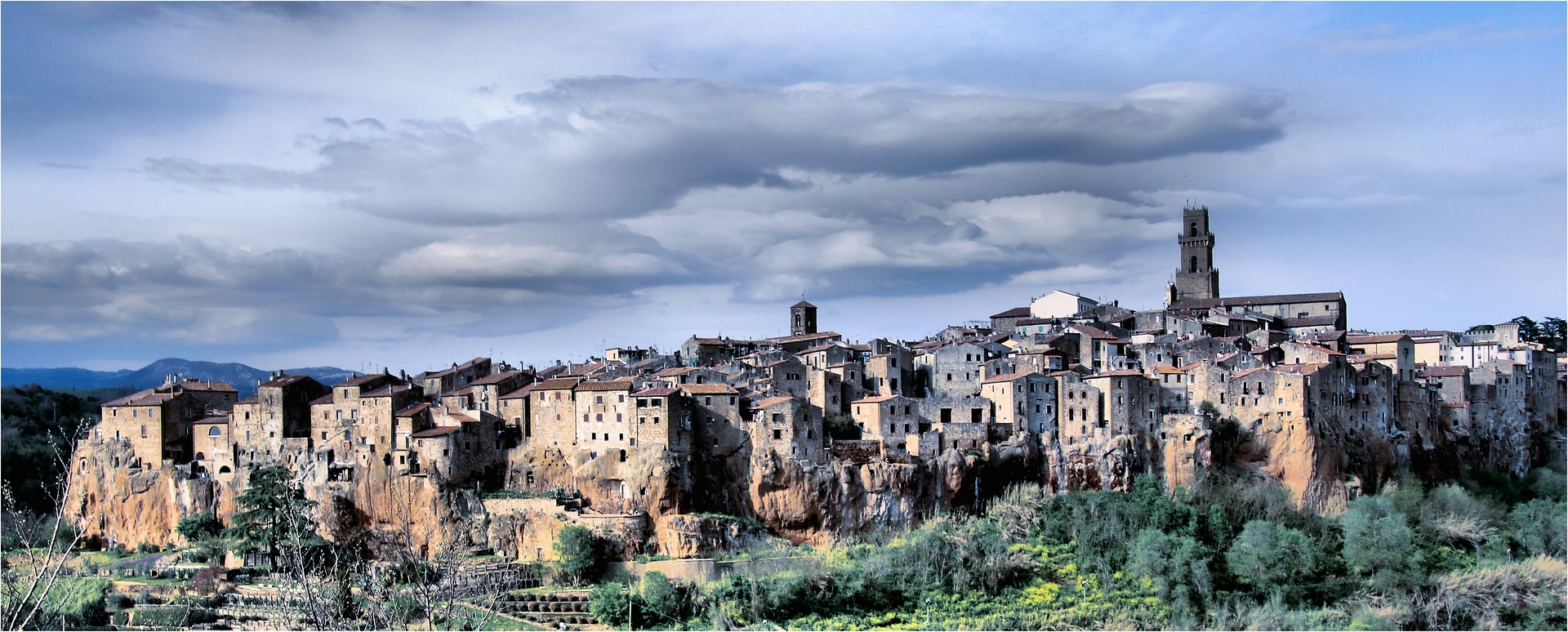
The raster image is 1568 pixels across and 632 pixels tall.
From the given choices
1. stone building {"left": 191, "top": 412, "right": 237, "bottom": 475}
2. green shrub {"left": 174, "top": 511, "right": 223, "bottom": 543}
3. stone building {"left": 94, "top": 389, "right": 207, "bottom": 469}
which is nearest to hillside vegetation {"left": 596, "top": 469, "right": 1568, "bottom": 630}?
green shrub {"left": 174, "top": 511, "right": 223, "bottom": 543}

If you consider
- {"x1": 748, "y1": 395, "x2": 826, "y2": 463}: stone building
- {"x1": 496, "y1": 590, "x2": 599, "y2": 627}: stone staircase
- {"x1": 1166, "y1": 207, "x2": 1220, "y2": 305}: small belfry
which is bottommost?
{"x1": 496, "y1": 590, "x2": 599, "y2": 627}: stone staircase

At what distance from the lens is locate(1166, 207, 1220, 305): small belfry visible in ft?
198

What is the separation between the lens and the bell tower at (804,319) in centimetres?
5409

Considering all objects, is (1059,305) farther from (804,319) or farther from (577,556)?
(577,556)

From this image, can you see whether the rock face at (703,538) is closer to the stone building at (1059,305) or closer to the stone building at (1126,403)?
the stone building at (1126,403)

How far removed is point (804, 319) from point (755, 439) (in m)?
16.3

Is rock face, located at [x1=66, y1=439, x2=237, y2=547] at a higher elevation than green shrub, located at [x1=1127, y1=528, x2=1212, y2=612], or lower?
higher

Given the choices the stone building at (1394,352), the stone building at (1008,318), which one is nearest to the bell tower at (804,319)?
the stone building at (1008,318)

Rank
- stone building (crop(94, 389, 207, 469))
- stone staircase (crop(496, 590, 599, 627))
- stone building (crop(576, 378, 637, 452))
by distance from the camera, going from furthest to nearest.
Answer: stone building (crop(94, 389, 207, 469)) < stone building (crop(576, 378, 637, 452)) < stone staircase (crop(496, 590, 599, 627))

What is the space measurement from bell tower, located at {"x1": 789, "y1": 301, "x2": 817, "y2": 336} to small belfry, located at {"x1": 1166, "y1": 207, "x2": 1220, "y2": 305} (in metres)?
15.8

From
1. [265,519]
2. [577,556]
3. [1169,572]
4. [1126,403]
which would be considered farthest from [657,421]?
[1169,572]

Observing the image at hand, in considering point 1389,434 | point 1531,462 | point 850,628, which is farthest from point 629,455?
point 1531,462

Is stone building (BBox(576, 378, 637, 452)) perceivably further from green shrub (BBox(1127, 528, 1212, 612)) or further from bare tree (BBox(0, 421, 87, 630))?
green shrub (BBox(1127, 528, 1212, 612))

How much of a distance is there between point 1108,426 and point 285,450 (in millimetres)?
22460
